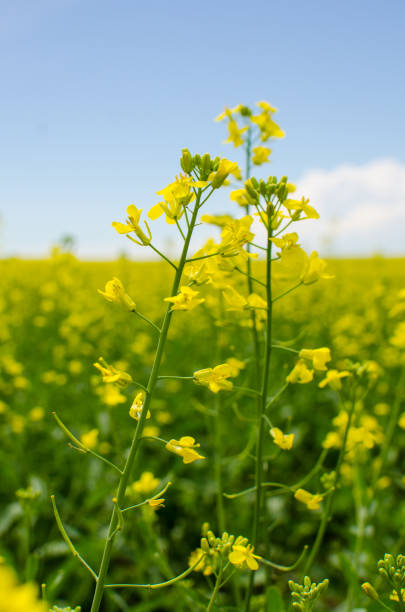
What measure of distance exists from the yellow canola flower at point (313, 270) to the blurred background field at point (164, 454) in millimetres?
335

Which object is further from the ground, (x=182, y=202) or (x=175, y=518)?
(x=182, y=202)

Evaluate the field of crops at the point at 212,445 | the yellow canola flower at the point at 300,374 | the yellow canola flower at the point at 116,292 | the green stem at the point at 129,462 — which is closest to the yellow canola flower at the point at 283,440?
the field of crops at the point at 212,445

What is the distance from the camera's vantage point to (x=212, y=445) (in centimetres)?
398

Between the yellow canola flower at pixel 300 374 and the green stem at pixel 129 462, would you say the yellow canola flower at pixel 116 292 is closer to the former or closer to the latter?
the green stem at pixel 129 462

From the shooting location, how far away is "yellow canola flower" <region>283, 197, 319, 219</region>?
5.18 ft

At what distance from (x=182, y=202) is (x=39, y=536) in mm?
2778

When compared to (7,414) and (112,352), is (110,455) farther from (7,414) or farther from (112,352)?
(112,352)

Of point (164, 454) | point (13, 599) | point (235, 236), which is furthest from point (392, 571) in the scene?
point (164, 454)

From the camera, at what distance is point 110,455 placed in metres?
4.15

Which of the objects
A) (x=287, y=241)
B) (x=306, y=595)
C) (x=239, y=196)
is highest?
(x=239, y=196)

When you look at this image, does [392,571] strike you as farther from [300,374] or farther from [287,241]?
[287,241]

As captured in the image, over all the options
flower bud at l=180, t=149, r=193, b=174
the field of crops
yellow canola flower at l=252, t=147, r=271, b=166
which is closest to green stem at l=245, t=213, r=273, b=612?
the field of crops

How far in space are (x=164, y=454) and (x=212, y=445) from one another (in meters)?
0.44

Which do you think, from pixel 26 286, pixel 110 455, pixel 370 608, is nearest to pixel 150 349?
pixel 110 455
